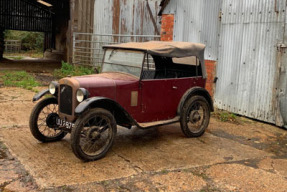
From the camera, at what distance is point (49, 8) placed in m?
24.8

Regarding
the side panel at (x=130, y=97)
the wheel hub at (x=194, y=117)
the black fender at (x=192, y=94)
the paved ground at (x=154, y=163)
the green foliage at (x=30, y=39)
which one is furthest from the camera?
the green foliage at (x=30, y=39)

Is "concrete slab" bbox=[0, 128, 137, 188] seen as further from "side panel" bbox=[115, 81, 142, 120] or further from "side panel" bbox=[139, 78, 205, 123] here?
"side panel" bbox=[139, 78, 205, 123]

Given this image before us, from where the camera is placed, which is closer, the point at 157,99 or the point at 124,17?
the point at 157,99

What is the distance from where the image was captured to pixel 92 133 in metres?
4.88

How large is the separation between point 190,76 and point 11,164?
357cm

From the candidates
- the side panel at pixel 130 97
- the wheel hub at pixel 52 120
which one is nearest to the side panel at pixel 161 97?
the side panel at pixel 130 97

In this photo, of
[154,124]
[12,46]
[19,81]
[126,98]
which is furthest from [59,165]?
[12,46]

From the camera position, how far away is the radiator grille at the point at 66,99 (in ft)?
16.6

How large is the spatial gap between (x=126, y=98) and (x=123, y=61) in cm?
81

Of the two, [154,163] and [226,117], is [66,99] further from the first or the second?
[226,117]

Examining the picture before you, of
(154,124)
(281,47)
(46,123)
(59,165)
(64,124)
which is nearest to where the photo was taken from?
(59,165)

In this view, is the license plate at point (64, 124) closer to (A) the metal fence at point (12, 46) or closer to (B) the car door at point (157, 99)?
(B) the car door at point (157, 99)

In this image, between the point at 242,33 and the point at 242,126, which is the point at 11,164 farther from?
the point at 242,33

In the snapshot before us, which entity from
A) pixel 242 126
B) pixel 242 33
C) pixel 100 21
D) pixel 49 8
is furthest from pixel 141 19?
pixel 49 8
